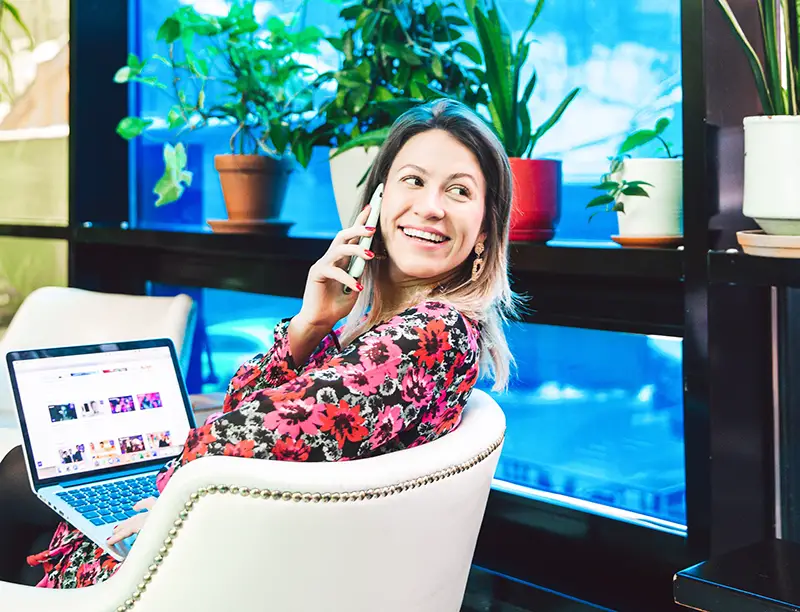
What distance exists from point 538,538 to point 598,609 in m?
0.22

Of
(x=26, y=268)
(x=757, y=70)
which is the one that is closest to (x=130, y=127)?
(x=26, y=268)

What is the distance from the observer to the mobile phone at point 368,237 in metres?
1.44

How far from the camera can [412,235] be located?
144cm

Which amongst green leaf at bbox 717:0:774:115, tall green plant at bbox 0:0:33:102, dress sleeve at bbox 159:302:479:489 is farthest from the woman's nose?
tall green plant at bbox 0:0:33:102

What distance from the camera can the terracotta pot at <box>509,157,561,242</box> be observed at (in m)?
1.86

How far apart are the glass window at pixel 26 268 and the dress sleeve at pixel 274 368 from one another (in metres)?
1.75

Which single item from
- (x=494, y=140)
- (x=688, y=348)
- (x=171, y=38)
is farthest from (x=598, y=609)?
(x=171, y=38)

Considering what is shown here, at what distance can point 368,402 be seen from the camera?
43.2 inches

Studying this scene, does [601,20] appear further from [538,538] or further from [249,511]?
[249,511]

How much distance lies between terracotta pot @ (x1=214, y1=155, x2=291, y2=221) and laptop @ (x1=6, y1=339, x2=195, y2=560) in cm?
82

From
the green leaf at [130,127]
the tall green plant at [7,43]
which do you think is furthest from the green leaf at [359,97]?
the tall green plant at [7,43]

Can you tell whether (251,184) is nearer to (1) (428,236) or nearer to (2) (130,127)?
(2) (130,127)

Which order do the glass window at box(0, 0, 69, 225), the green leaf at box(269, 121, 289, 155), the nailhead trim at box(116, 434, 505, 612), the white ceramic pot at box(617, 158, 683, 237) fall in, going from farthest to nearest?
the glass window at box(0, 0, 69, 225)
the green leaf at box(269, 121, 289, 155)
the white ceramic pot at box(617, 158, 683, 237)
the nailhead trim at box(116, 434, 505, 612)

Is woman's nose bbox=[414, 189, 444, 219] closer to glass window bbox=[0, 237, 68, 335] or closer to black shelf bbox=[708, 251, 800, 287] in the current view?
black shelf bbox=[708, 251, 800, 287]
